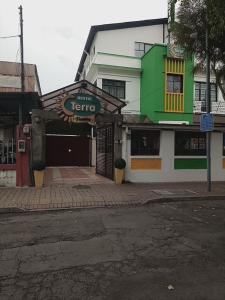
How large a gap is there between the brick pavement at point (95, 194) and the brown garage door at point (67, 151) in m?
12.1

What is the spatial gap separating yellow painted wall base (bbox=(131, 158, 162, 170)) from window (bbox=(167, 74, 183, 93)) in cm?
848

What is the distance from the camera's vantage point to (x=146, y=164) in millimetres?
16375

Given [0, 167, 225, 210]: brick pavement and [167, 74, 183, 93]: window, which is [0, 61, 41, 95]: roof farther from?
[0, 167, 225, 210]: brick pavement

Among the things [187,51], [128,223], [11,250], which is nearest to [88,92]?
[187,51]

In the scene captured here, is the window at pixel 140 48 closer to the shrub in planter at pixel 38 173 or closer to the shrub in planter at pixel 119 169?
the shrub in planter at pixel 119 169

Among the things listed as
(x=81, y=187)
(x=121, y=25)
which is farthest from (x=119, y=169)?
(x=121, y=25)

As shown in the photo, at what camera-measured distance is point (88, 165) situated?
2803 centimetres

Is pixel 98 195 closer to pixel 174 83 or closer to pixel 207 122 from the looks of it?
pixel 207 122

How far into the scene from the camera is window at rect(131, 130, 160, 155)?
53.4 ft

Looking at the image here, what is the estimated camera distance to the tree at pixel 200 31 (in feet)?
38.8

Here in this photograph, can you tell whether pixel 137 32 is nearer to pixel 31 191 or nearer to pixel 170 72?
pixel 170 72

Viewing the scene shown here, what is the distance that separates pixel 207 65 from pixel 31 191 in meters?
7.81

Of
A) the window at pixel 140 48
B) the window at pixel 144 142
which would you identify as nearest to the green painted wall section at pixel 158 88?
the window at pixel 140 48

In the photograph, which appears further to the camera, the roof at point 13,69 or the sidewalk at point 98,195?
the roof at point 13,69
